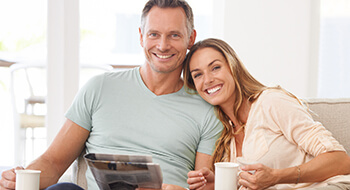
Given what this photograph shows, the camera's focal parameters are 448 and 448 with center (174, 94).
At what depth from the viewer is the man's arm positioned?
6.23 feet

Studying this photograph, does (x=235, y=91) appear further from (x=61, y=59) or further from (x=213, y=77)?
(x=61, y=59)

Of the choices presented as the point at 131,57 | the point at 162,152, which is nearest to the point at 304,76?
the point at 131,57

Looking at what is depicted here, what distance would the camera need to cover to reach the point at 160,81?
83.4 inches

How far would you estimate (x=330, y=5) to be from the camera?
405cm

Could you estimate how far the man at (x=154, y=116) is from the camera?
2.03 m

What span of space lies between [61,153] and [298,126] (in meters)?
1.03

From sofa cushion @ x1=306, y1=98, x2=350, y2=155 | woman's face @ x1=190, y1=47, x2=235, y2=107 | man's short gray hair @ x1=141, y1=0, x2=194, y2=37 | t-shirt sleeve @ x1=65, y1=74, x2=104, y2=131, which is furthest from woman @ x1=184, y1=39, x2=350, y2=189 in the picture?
t-shirt sleeve @ x1=65, y1=74, x2=104, y2=131

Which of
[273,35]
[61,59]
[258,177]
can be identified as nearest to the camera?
[258,177]

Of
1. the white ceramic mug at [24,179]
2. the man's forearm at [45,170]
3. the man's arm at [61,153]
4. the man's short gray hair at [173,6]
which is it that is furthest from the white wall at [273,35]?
the white ceramic mug at [24,179]

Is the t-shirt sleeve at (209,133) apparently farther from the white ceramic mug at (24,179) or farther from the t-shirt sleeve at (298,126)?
the white ceramic mug at (24,179)

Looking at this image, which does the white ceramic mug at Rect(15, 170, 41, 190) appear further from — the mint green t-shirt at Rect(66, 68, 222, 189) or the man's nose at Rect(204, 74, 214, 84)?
the man's nose at Rect(204, 74, 214, 84)

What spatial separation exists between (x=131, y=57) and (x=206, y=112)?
6.81ft

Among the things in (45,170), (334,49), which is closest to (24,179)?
(45,170)

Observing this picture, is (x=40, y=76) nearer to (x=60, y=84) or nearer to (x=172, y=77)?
(x=60, y=84)
